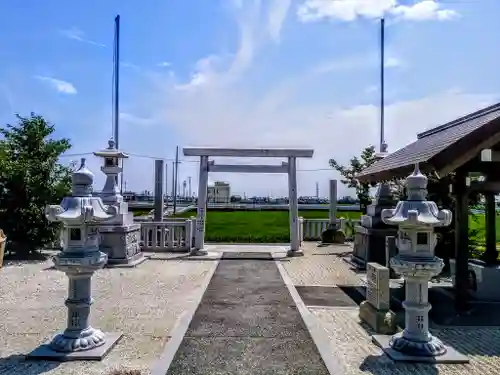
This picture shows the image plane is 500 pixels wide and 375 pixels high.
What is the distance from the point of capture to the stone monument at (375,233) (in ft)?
38.5

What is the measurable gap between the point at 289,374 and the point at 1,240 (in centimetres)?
942

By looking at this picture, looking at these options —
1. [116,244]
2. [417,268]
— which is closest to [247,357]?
[417,268]

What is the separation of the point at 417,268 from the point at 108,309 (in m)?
4.83

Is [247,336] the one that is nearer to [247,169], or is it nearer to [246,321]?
[246,321]

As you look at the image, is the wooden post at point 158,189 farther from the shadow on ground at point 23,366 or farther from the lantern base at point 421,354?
the lantern base at point 421,354

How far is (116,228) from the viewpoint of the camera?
12352mm

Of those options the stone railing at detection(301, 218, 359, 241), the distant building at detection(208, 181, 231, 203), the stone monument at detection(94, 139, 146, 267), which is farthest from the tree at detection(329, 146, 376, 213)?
the distant building at detection(208, 181, 231, 203)

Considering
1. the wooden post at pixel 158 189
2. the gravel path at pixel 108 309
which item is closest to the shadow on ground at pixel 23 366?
the gravel path at pixel 108 309

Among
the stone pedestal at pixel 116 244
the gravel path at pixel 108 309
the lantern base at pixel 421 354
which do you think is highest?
the stone pedestal at pixel 116 244

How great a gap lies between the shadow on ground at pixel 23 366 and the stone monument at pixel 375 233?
8548 millimetres

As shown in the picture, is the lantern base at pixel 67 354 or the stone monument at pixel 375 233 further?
the stone monument at pixel 375 233

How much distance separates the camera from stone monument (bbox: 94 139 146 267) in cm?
1228

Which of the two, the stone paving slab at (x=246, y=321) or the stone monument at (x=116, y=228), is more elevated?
the stone monument at (x=116, y=228)

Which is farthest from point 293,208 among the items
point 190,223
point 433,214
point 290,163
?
point 433,214
